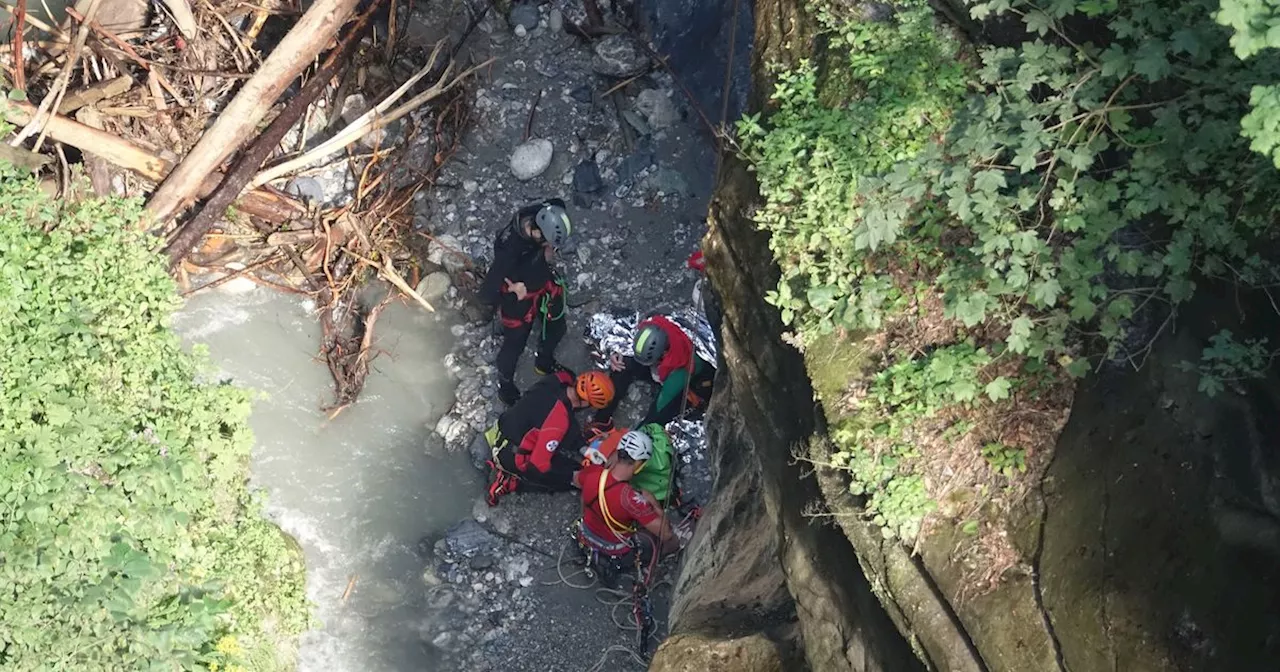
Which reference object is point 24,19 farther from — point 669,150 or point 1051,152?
point 1051,152

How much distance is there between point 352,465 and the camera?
825 centimetres

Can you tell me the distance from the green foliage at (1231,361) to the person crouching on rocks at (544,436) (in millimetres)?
4722

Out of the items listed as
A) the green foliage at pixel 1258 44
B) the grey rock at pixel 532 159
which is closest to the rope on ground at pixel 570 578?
the grey rock at pixel 532 159

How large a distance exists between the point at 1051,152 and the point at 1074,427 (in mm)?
1141

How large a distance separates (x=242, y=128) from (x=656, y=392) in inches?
149

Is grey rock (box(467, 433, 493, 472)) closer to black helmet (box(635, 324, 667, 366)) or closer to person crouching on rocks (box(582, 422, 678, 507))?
person crouching on rocks (box(582, 422, 678, 507))

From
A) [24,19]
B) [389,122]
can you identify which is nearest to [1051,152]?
[389,122]

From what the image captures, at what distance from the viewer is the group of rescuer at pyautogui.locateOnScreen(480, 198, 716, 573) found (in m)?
7.27

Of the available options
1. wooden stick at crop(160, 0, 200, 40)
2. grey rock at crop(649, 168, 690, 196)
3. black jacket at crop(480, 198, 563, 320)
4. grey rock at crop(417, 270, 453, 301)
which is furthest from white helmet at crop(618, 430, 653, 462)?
wooden stick at crop(160, 0, 200, 40)

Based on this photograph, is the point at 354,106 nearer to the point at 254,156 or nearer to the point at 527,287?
the point at 254,156

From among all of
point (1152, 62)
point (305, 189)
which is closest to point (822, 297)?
point (1152, 62)

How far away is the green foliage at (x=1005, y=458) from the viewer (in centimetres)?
416

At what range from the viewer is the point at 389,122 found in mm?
8852

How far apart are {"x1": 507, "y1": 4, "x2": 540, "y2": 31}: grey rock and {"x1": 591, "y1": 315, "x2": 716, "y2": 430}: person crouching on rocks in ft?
10.8
